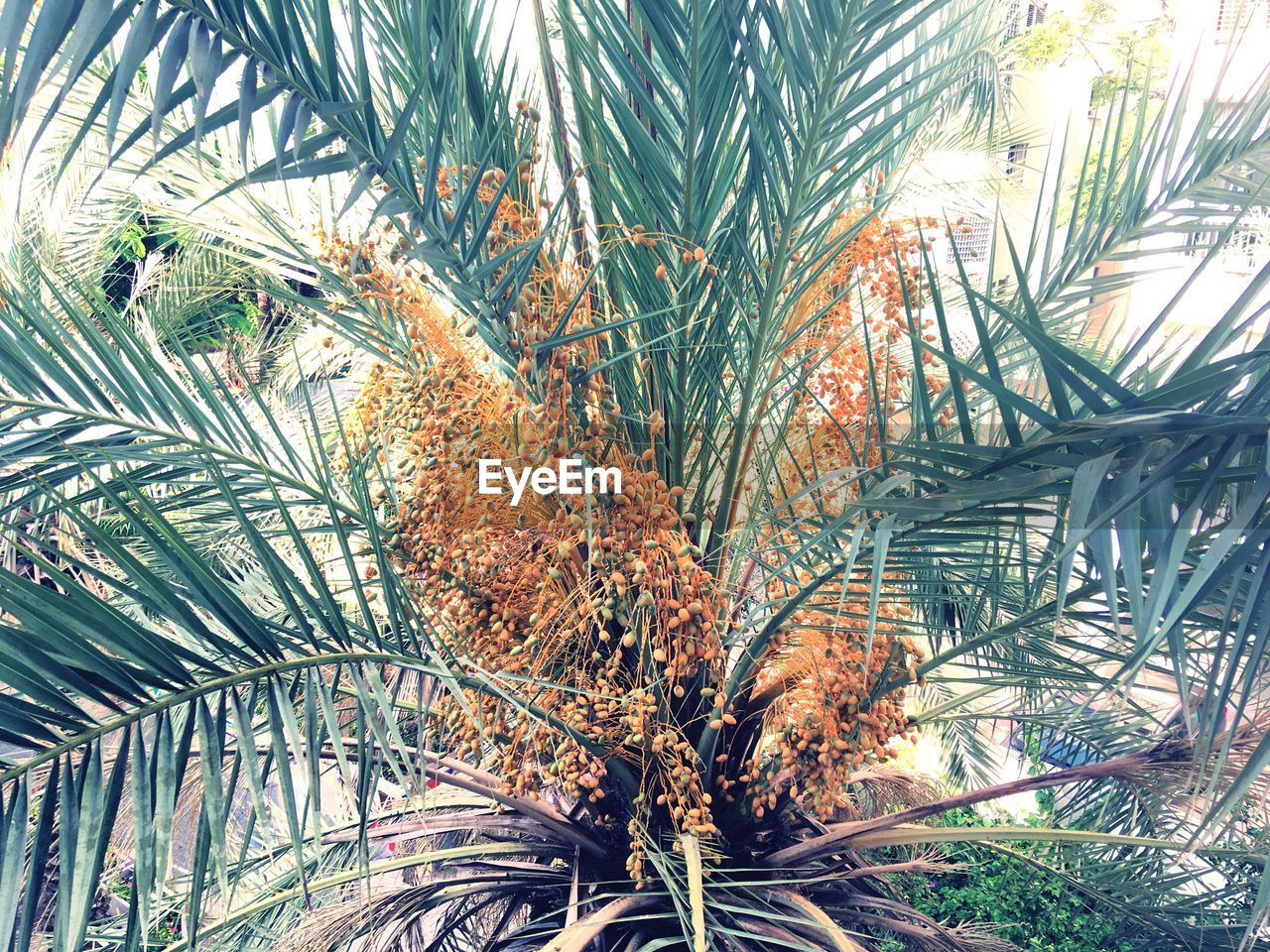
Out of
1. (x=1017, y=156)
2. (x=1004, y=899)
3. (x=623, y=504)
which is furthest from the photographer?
(x=1017, y=156)

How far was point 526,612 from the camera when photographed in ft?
3.16

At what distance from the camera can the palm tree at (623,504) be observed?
644 mm

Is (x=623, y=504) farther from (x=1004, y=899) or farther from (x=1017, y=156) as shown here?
(x=1017, y=156)

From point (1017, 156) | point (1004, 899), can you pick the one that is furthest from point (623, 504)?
point (1017, 156)

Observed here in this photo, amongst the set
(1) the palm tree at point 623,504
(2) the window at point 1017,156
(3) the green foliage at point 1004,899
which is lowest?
(3) the green foliage at point 1004,899

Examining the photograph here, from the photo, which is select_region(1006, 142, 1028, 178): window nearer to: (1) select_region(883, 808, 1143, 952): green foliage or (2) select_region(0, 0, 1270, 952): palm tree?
(2) select_region(0, 0, 1270, 952): palm tree

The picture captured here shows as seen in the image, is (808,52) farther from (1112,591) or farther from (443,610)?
(443,610)

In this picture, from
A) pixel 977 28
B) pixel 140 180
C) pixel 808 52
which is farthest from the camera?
pixel 140 180

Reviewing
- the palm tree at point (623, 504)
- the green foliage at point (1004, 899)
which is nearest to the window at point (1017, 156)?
the palm tree at point (623, 504)

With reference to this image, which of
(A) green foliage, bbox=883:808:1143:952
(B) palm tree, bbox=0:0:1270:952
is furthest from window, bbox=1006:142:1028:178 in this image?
(A) green foliage, bbox=883:808:1143:952

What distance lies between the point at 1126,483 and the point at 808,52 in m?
0.49

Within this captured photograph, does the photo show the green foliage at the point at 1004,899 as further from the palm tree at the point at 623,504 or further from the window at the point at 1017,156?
the window at the point at 1017,156

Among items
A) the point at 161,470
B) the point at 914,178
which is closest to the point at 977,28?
the point at 914,178

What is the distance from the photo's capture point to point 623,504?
0.89 metres
